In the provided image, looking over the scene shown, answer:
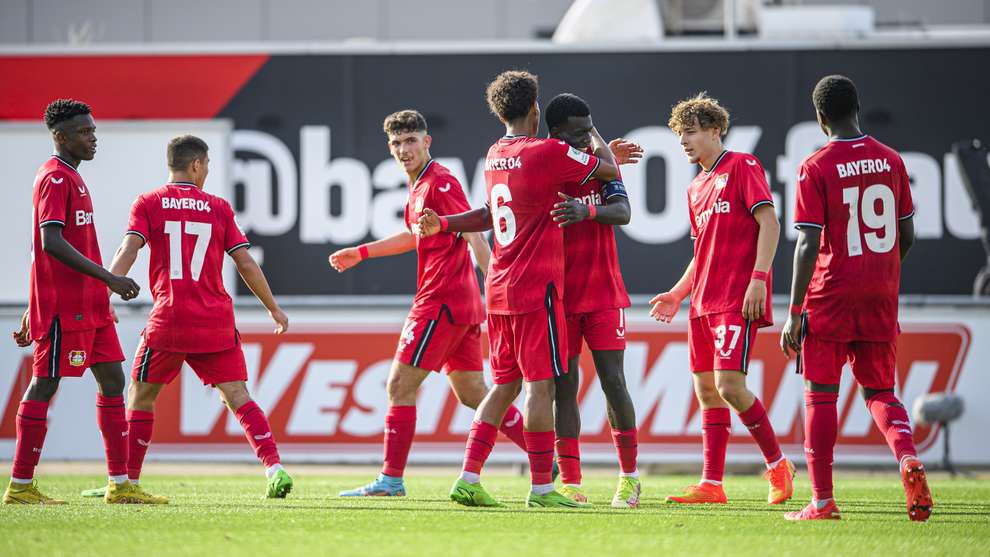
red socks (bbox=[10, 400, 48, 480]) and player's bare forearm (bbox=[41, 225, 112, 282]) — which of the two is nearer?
player's bare forearm (bbox=[41, 225, 112, 282])

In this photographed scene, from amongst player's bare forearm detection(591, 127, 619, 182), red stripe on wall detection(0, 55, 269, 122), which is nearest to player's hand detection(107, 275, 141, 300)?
player's bare forearm detection(591, 127, 619, 182)

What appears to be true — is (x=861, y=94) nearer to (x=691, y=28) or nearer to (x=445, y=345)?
(x=691, y=28)

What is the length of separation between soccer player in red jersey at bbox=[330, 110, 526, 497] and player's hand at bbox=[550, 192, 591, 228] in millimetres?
952

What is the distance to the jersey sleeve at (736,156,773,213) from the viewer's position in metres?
7.05

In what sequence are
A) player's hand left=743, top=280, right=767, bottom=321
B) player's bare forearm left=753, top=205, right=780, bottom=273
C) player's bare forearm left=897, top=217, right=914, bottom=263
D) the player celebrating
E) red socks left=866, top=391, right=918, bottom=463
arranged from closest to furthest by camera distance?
red socks left=866, top=391, right=918, bottom=463 < player's bare forearm left=897, top=217, right=914, bottom=263 < player's hand left=743, top=280, right=767, bottom=321 < player's bare forearm left=753, top=205, right=780, bottom=273 < the player celebrating

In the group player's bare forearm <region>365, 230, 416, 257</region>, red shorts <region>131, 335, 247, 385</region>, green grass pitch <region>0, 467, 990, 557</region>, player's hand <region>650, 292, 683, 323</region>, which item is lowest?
green grass pitch <region>0, 467, 990, 557</region>

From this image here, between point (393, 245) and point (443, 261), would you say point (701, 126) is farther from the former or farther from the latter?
point (393, 245)

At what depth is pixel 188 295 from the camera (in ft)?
23.8

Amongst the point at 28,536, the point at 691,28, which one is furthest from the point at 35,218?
the point at 691,28

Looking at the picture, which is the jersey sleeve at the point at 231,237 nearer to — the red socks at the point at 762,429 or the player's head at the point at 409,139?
the player's head at the point at 409,139

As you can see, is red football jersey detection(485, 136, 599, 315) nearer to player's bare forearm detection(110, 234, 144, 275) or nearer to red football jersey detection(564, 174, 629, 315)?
red football jersey detection(564, 174, 629, 315)

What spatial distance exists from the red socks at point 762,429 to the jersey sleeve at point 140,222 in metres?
3.41

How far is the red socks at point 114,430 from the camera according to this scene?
721cm

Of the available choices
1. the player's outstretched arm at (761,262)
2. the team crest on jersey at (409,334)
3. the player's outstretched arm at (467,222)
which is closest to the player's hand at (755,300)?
the player's outstretched arm at (761,262)
